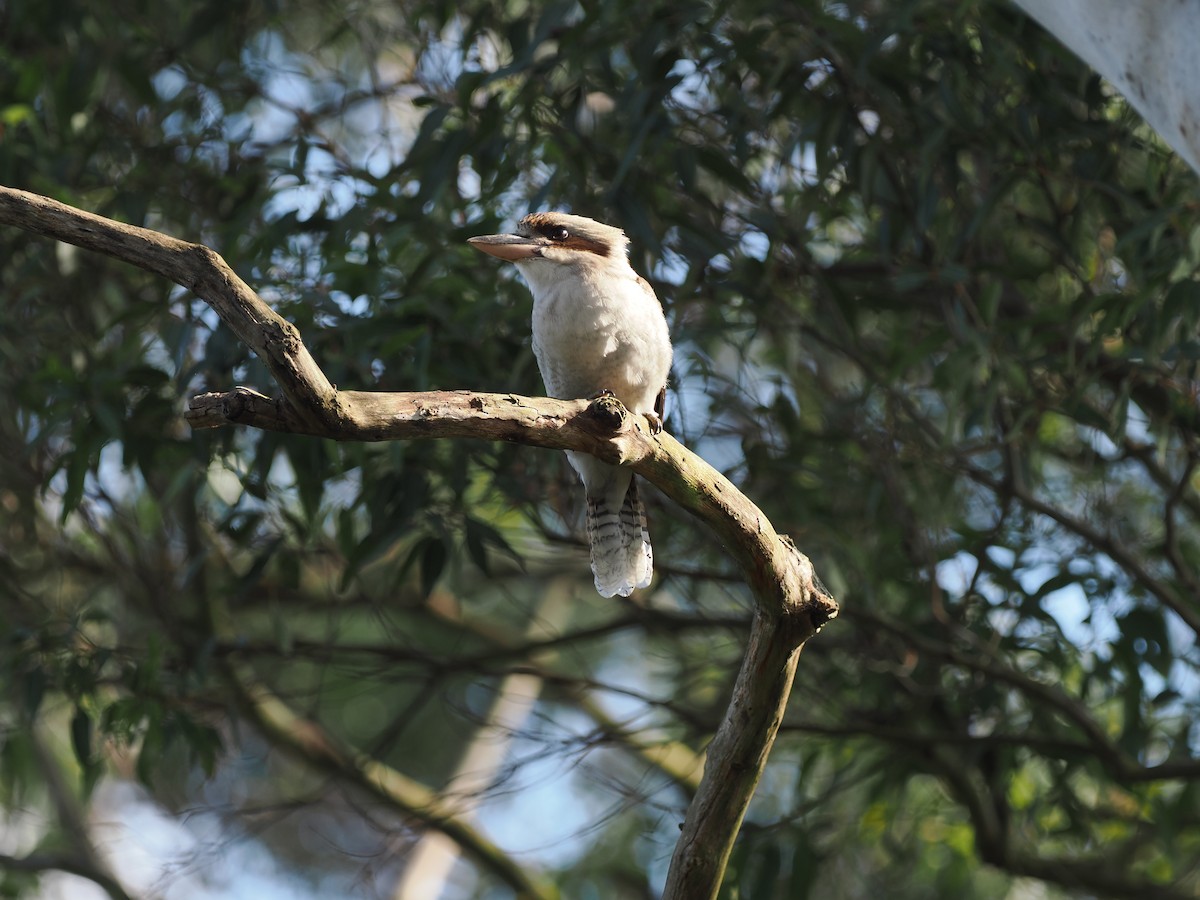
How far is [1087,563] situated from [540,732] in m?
1.81

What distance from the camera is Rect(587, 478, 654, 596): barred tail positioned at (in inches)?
128

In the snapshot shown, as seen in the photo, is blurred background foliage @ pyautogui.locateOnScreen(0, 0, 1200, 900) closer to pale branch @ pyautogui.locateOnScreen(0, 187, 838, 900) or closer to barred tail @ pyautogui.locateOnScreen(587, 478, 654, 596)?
barred tail @ pyautogui.locateOnScreen(587, 478, 654, 596)

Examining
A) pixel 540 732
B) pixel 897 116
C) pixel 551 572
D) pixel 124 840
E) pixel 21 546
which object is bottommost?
pixel 124 840

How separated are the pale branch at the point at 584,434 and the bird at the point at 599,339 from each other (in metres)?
0.73

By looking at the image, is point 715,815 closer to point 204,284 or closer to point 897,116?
point 204,284

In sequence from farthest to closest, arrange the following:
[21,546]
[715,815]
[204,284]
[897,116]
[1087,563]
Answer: [21,546], [1087,563], [897,116], [715,815], [204,284]

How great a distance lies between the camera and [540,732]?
13.2ft

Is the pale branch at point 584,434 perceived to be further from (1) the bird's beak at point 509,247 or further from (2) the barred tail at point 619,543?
(1) the bird's beak at point 509,247

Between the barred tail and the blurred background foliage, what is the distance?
49 centimetres

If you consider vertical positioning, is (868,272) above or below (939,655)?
above

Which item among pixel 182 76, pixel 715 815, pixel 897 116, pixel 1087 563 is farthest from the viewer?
pixel 182 76

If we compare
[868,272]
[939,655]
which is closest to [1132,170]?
[868,272]

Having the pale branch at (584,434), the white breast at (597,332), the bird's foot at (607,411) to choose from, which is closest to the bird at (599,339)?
the white breast at (597,332)

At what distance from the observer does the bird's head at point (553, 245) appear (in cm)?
319
